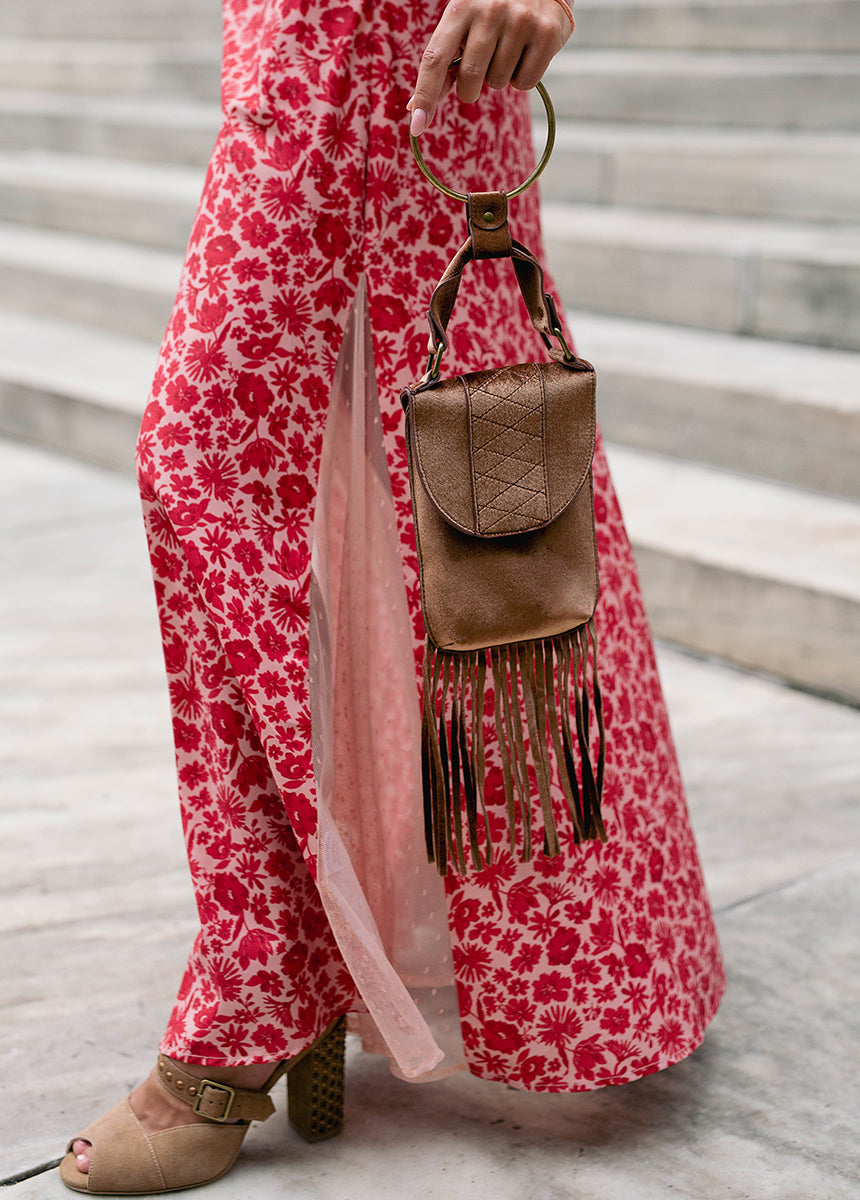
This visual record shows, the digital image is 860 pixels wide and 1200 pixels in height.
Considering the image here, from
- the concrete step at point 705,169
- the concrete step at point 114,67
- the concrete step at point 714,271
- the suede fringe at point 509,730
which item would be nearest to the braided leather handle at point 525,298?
the suede fringe at point 509,730

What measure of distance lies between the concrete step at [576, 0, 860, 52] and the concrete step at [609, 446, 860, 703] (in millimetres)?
1693

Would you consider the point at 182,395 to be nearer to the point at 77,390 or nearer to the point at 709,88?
the point at 77,390

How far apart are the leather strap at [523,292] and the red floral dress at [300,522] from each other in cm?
10

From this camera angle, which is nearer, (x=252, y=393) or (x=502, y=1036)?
(x=252, y=393)

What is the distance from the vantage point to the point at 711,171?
3.91m

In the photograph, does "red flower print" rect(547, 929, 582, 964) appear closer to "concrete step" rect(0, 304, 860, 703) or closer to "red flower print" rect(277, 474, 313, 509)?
"red flower print" rect(277, 474, 313, 509)

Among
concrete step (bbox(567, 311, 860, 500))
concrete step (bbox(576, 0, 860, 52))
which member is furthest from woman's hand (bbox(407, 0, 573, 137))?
concrete step (bbox(576, 0, 860, 52))

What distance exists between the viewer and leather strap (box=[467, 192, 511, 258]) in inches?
47.4

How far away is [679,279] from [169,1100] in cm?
267

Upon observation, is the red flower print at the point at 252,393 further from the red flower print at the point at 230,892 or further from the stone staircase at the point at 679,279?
the stone staircase at the point at 679,279

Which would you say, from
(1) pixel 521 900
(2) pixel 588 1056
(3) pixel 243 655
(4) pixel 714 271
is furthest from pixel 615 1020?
(4) pixel 714 271

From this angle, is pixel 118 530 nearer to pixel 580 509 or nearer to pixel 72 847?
pixel 72 847

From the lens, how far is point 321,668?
1333mm

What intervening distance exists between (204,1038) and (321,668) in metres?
0.35
